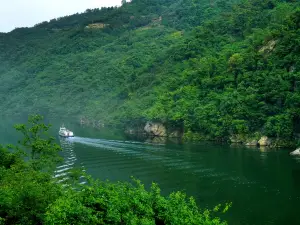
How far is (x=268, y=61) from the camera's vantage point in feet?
269

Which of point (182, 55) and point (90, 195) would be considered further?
point (182, 55)

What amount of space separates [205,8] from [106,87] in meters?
60.8

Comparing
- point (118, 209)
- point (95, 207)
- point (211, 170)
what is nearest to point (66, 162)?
point (211, 170)

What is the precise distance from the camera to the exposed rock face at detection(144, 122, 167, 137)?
3597 inches

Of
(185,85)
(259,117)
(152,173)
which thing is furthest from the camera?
(185,85)

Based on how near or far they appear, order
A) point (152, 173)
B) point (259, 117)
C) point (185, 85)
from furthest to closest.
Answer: point (185, 85)
point (259, 117)
point (152, 173)

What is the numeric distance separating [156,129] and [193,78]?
1674 cm

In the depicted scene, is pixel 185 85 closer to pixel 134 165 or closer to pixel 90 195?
pixel 134 165

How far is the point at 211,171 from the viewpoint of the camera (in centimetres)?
5344

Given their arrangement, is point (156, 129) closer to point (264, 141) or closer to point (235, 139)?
point (235, 139)

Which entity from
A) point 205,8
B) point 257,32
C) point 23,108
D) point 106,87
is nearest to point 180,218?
point 257,32

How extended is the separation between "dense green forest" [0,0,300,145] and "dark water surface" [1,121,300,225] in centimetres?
838

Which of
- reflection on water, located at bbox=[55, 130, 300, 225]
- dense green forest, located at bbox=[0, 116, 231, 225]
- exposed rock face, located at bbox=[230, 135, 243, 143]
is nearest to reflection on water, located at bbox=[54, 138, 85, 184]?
reflection on water, located at bbox=[55, 130, 300, 225]

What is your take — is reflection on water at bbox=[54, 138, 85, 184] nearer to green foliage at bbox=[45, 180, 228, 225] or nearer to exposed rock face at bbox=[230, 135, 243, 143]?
green foliage at bbox=[45, 180, 228, 225]
